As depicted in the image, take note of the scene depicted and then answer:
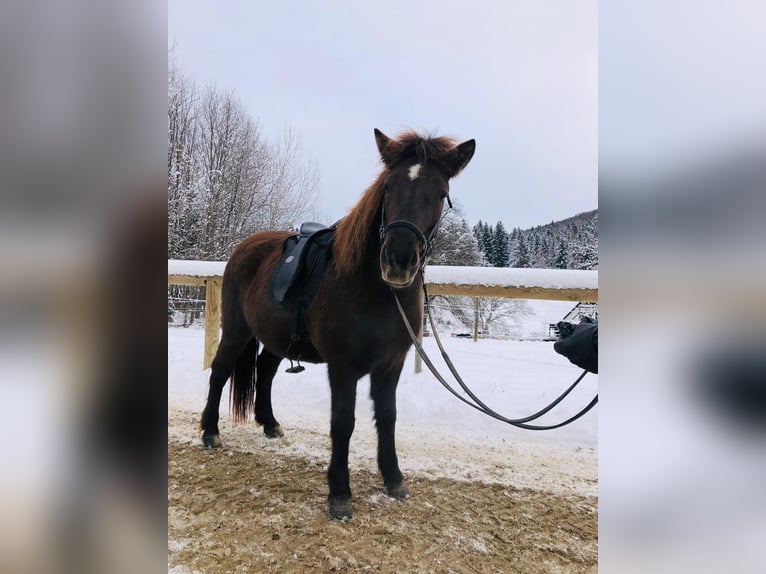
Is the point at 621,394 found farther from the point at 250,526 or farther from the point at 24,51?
the point at 250,526

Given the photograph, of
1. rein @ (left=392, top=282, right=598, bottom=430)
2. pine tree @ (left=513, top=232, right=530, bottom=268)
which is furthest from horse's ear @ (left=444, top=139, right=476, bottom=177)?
pine tree @ (left=513, top=232, right=530, bottom=268)

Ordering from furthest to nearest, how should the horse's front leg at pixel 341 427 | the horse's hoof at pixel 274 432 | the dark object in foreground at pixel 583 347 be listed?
the horse's hoof at pixel 274 432
the horse's front leg at pixel 341 427
the dark object in foreground at pixel 583 347

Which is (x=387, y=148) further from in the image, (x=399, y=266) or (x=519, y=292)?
(x=519, y=292)

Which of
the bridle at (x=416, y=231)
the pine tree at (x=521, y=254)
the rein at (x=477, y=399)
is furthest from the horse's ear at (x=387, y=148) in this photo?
the pine tree at (x=521, y=254)

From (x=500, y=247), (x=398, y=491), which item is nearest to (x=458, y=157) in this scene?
(x=398, y=491)

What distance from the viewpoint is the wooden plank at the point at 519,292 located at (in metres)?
3.45

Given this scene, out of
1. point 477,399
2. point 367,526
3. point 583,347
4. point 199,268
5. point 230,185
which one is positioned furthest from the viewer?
point 230,185

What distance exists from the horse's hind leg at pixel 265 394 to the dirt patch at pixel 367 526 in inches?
23.8

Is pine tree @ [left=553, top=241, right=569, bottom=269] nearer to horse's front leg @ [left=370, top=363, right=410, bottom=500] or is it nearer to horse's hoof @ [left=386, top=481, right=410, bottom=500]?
horse's front leg @ [left=370, top=363, right=410, bottom=500]

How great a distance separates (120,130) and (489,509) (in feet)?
8.13

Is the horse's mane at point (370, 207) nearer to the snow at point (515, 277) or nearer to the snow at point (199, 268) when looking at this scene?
the snow at point (515, 277)

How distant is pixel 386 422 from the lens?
96.9 inches

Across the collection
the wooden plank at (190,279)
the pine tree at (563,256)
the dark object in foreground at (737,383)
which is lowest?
the dark object in foreground at (737,383)

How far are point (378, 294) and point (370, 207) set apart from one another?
489mm
